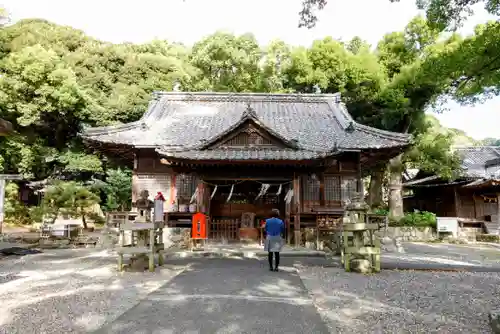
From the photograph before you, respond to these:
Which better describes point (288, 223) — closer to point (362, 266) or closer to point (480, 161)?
point (362, 266)

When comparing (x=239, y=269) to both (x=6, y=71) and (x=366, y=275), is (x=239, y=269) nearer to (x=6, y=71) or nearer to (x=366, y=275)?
(x=366, y=275)

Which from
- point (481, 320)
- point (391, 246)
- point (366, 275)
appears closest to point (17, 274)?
point (366, 275)

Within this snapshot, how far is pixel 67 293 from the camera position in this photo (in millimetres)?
6707

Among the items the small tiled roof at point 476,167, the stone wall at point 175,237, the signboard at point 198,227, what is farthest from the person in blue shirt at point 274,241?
the small tiled roof at point 476,167

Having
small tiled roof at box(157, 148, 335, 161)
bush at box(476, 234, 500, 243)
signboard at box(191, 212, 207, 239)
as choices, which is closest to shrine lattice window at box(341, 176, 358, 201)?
small tiled roof at box(157, 148, 335, 161)

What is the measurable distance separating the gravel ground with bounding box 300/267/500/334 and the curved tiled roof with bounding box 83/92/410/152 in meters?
8.07

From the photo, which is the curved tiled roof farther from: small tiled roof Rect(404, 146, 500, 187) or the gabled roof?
small tiled roof Rect(404, 146, 500, 187)

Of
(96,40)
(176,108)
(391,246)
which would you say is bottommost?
(391,246)

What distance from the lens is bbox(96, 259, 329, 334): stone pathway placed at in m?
4.54

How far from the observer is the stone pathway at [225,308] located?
4.54 m

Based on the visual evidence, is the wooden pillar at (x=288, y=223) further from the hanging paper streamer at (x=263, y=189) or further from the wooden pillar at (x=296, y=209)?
the hanging paper streamer at (x=263, y=189)

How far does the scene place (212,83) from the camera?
3416 centimetres

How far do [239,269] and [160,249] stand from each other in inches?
93.3

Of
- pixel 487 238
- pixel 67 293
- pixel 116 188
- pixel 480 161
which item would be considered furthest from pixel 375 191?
pixel 67 293
